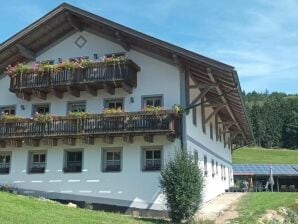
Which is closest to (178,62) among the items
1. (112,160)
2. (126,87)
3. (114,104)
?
(126,87)

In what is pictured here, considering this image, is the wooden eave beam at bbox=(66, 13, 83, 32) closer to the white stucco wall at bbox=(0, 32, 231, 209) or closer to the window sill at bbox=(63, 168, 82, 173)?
the white stucco wall at bbox=(0, 32, 231, 209)

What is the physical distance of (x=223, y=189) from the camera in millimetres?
38906

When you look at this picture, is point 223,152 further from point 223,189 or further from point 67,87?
point 67,87

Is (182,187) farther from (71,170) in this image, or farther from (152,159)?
(71,170)

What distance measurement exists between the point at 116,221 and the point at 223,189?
2034 cm

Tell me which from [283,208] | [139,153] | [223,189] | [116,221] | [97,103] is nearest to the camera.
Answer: [116,221]

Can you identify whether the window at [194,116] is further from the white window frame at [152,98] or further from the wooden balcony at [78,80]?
the wooden balcony at [78,80]

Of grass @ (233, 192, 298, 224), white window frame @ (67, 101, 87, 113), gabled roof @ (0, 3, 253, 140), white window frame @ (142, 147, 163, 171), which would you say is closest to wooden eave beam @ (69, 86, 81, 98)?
white window frame @ (67, 101, 87, 113)

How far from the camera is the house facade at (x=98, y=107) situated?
25.9 m

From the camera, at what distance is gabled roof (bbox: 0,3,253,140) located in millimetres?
25578

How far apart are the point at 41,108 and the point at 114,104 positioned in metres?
4.58

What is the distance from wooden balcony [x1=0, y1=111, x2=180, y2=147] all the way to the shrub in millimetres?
2972

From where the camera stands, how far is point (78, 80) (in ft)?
89.9

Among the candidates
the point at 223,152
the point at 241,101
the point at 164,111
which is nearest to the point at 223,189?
the point at 223,152
